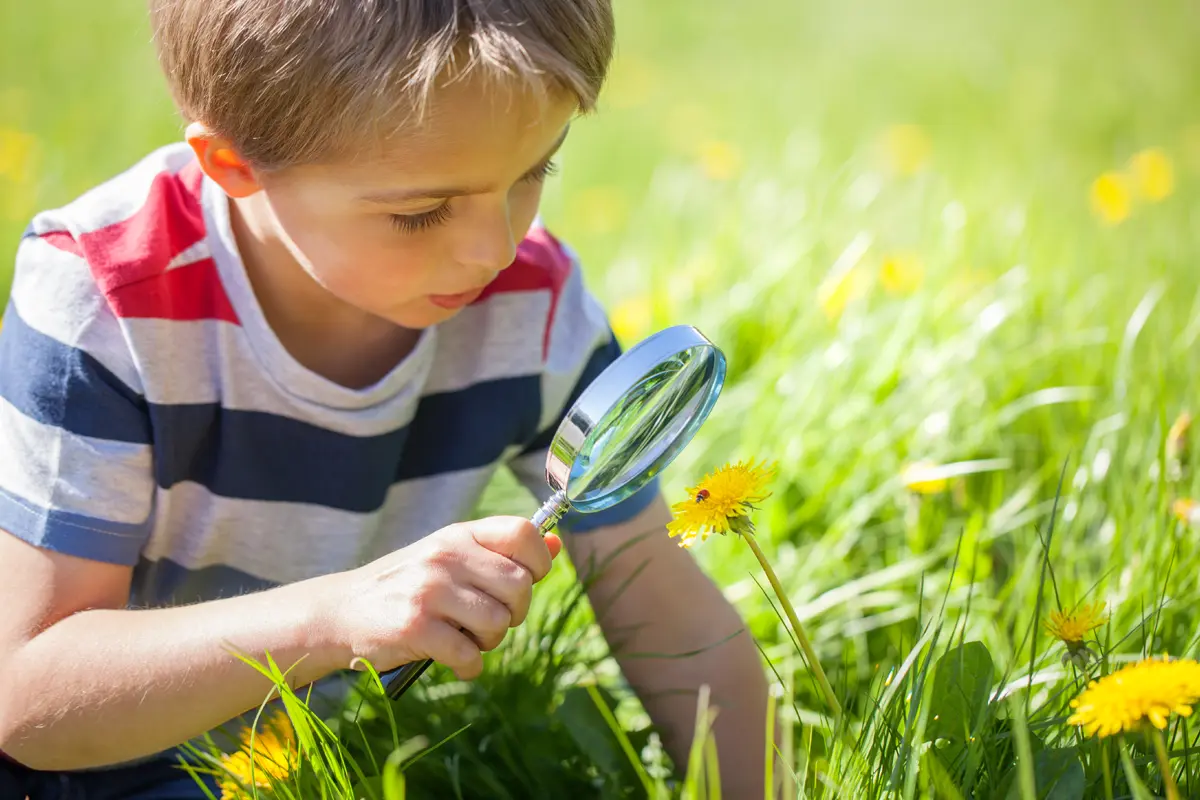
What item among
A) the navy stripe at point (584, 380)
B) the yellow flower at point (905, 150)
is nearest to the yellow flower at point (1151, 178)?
the yellow flower at point (905, 150)

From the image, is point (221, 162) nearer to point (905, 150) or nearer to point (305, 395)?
point (305, 395)

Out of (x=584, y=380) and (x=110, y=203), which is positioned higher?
(x=110, y=203)

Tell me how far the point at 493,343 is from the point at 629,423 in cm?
40

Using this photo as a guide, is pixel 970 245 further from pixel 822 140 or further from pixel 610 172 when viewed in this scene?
pixel 610 172

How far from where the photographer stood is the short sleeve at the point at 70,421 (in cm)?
120

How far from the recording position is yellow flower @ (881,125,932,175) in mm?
3086

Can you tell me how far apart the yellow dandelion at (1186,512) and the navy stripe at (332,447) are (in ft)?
2.54

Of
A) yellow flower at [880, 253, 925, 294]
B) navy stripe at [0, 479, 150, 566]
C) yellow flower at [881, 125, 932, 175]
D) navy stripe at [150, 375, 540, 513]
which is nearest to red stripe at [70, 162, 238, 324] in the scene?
navy stripe at [150, 375, 540, 513]

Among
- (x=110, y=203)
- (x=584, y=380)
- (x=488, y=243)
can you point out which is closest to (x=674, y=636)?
(x=584, y=380)

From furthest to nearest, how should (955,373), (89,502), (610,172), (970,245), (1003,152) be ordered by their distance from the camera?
(610,172) < (1003,152) < (970,245) < (955,373) < (89,502)

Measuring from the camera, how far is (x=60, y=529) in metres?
1.19

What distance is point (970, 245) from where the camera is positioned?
97.1 inches

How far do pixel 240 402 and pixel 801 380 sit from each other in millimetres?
1080

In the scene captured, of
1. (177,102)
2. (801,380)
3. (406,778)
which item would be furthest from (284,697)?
(801,380)
